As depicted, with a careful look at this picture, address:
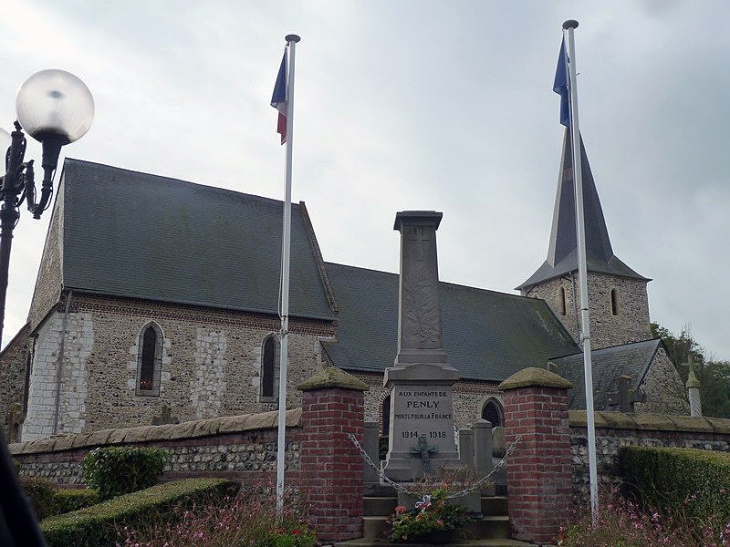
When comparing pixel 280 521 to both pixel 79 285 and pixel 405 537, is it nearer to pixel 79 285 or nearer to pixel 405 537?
pixel 405 537

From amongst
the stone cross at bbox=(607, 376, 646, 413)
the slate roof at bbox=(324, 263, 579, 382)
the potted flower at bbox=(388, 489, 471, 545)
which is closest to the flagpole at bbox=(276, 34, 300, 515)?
the potted flower at bbox=(388, 489, 471, 545)

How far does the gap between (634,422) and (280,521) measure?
505 cm

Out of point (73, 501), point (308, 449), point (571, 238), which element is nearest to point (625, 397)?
point (308, 449)

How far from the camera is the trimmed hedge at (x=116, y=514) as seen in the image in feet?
25.8

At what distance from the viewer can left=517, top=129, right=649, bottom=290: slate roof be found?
3766 cm

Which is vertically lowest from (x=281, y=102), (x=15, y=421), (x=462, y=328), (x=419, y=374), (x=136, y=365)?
(x=15, y=421)

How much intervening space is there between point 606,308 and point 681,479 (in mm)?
28492

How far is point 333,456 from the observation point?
933 centimetres

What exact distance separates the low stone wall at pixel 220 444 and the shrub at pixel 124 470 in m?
0.32

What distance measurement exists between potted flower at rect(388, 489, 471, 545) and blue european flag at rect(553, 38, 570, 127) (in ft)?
20.6

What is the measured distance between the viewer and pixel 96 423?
22.2m

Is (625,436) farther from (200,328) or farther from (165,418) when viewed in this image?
(200,328)

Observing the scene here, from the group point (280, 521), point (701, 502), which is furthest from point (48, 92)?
point (701, 502)

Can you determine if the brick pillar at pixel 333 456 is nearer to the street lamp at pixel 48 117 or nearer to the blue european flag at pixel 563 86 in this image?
the street lamp at pixel 48 117
